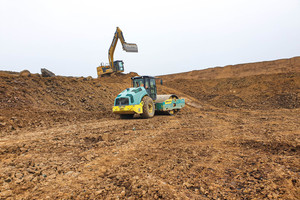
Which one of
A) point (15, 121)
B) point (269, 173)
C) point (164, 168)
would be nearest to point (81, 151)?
point (164, 168)

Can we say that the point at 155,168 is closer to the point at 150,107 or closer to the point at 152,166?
the point at 152,166

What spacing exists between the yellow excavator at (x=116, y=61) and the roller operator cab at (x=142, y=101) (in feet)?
29.2

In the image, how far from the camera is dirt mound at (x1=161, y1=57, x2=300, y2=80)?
2436 centimetres

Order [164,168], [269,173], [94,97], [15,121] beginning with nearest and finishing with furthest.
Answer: [269,173]
[164,168]
[15,121]
[94,97]

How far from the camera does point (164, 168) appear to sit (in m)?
3.08

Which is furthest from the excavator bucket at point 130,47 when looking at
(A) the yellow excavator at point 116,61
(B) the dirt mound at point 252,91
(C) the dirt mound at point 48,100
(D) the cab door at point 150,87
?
(D) the cab door at point 150,87

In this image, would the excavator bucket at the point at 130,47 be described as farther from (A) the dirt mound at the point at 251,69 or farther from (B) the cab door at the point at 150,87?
(A) the dirt mound at the point at 251,69

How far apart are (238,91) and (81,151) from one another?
64.9 feet

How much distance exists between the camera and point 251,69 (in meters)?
26.8

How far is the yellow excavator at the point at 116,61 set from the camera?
60.1 feet

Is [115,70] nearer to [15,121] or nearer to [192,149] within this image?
[15,121]

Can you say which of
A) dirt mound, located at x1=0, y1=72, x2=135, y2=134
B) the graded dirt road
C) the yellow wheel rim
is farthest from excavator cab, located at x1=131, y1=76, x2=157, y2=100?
the graded dirt road

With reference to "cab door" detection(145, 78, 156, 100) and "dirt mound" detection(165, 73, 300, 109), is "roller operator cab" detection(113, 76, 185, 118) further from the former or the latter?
"dirt mound" detection(165, 73, 300, 109)

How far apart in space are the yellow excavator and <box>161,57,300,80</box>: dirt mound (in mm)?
12978
